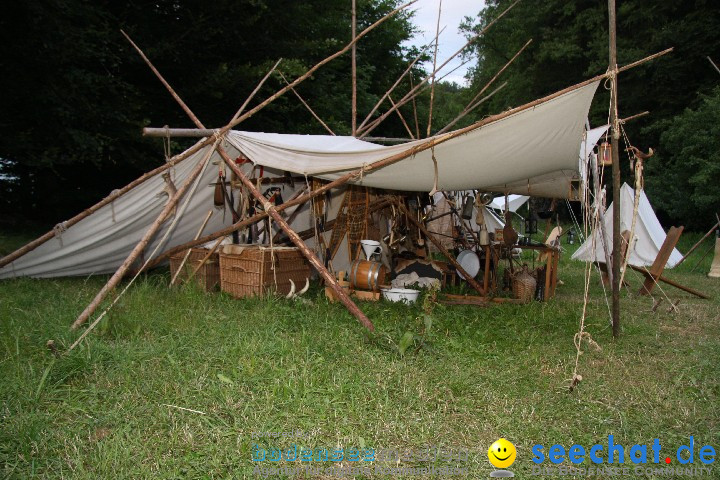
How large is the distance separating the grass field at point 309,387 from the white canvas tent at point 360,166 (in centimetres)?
116

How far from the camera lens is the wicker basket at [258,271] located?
521 cm

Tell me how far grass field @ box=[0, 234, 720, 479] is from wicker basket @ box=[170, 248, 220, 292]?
875mm

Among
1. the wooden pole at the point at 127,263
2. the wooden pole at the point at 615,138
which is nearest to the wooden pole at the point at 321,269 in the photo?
the wooden pole at the point at 127,263

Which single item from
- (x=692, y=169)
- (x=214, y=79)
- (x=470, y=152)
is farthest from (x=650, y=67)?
(x=470, y=152)

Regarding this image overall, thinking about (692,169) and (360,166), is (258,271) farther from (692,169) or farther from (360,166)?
(692,169)

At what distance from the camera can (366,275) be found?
548 centimetres

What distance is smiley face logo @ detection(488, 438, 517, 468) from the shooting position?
2344 mm

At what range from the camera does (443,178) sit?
4.93 metres

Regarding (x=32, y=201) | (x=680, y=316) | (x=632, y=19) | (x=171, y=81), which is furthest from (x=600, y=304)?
(x=632, y=19)

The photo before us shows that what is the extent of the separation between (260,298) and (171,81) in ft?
18.7

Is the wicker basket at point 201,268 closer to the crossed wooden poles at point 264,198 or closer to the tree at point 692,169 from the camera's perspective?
the crossed wooden poles at point 264,198

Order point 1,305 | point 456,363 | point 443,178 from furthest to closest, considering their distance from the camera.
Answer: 1. point 443,178
2. point 1,305
3. point 456,363

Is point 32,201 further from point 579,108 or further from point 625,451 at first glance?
point 625,451

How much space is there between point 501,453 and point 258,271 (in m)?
3.30
